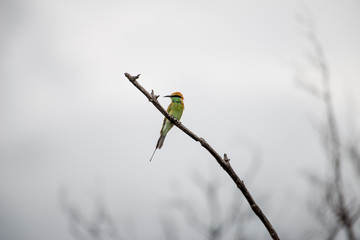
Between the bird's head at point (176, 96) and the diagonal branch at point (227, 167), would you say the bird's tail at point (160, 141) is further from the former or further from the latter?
the diagonal branch at point (227, 167)

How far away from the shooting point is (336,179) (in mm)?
4965

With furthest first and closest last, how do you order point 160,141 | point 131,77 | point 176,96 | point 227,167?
point 176,96
point 160,141
point 131,77
point 227,167

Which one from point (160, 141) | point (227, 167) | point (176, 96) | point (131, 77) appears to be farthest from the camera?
point (176, 96)

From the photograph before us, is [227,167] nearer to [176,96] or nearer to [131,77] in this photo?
[131,77]

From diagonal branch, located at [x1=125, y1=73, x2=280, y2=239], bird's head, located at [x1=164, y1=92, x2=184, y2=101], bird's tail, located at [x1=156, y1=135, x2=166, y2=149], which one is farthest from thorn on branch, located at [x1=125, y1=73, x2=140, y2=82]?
bird's head, located at [x1=164, y1=92, x2=184, y2=101]

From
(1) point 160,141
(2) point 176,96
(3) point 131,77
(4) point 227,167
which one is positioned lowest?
(1) point 160,141

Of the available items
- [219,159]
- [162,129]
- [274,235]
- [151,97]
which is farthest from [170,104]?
[274,235]

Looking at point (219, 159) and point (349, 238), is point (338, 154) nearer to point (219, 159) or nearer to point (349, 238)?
point (349, 238)

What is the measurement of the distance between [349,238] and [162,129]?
341cm

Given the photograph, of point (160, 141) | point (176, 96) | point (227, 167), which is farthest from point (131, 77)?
point (176, 96)

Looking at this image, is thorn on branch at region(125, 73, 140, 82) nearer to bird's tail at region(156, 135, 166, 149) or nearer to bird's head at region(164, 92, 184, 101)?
bird's tail at region(156, 135, 166, 149)

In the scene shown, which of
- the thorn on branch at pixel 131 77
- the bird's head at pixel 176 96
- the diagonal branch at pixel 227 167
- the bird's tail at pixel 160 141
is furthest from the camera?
the bird's head at pixel 176 96

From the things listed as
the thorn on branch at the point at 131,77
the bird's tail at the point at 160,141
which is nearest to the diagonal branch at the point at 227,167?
the thorn on branch at the point at 131,77

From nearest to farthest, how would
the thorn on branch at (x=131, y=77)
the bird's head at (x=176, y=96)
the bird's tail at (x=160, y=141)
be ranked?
the thorn on branch at (x=131, y=77) → the bird's tail at (x=160, y=141) → the bird's head at (x=176, y=96)
